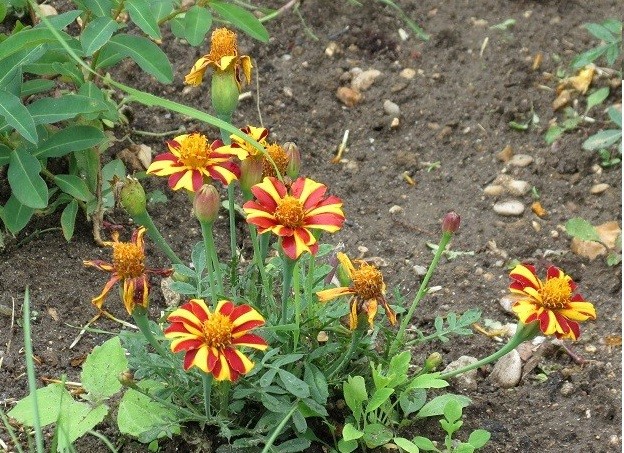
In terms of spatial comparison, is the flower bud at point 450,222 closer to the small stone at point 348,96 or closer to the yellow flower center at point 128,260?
the yellow flower center at point 128,260

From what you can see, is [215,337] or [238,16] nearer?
[215,337]

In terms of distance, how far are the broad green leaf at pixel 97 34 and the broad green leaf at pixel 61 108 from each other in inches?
4.2

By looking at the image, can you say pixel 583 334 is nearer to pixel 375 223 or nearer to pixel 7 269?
pixel 375 223

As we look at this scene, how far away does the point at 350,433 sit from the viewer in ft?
5.58

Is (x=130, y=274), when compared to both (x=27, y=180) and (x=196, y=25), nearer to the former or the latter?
(x=27, y=180)

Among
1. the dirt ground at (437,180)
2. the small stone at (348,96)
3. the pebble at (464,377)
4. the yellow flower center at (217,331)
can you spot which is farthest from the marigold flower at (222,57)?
the small stone at (348,96)

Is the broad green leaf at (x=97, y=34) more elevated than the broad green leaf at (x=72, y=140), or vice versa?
the broad green leaf at (x=97, y=34)

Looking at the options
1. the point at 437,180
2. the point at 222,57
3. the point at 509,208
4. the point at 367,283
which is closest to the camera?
the point at 367,283

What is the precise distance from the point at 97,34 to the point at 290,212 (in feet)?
2.20

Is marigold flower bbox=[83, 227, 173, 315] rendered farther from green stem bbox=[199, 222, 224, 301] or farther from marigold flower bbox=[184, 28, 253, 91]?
marigold flower bbox=[184, 28, 253, 91]

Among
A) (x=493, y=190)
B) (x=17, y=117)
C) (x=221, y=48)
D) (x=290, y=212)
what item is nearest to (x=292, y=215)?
(x=290, y=212)

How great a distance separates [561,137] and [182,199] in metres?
Result: 1.11

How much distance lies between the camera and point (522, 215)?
8.36 feet

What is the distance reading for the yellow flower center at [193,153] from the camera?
1528 mm
